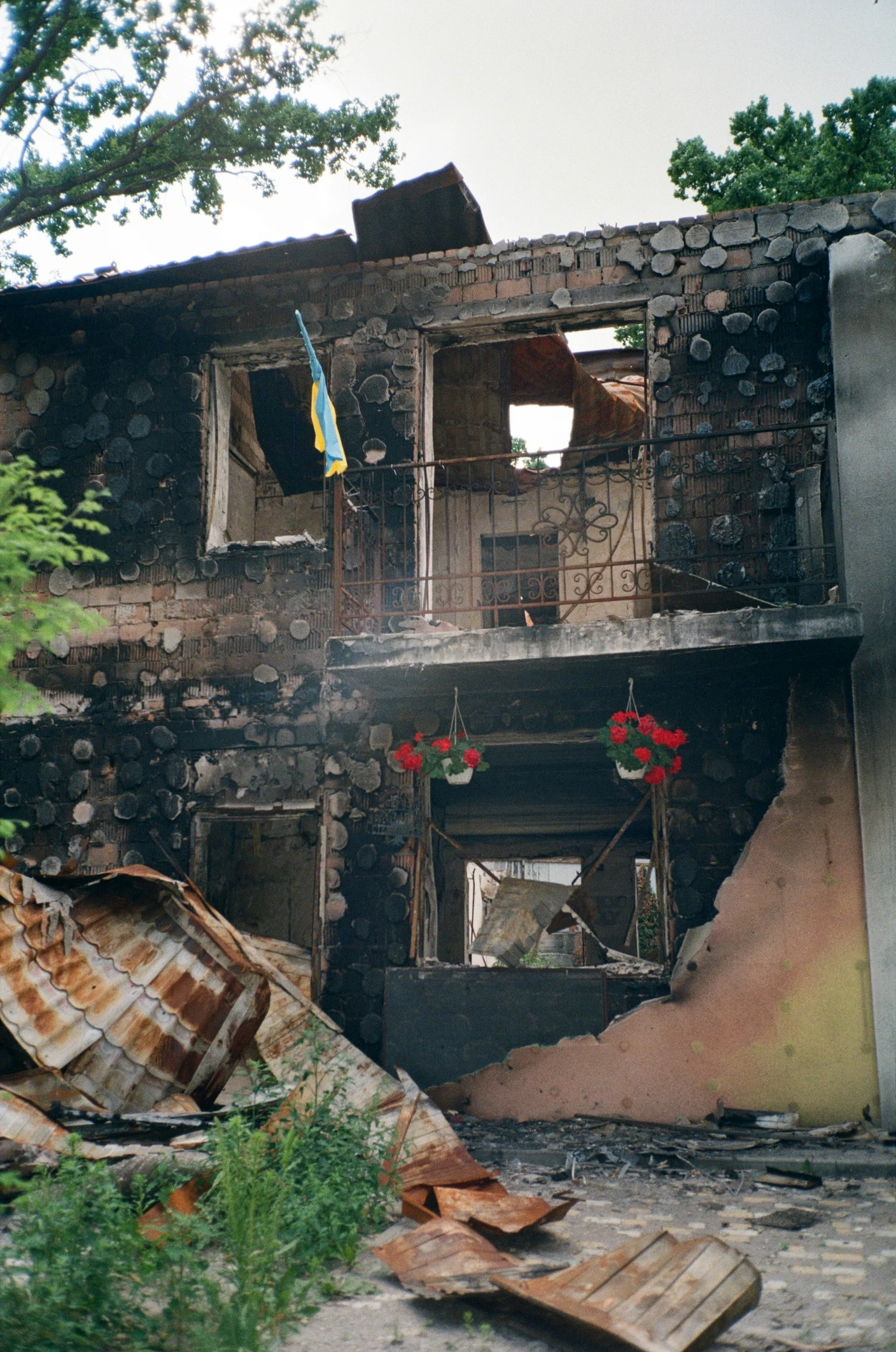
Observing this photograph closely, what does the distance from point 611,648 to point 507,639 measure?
2.31ft

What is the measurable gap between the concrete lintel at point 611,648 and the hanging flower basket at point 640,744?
0.43 metres

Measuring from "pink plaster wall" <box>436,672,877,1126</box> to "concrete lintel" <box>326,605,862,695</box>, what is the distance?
76 centimetres

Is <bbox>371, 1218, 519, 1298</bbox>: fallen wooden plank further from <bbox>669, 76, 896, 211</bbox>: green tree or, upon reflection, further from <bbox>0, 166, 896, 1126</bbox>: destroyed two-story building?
<bbox>669, 76, 896, 211</bbox>: green tree

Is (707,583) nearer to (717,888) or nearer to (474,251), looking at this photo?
(717,888)

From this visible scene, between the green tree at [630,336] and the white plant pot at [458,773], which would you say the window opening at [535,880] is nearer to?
the white plant pot at [458,773]

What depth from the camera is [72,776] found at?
28.6ft

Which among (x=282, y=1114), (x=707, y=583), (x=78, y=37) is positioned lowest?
(x=282, y=1114)

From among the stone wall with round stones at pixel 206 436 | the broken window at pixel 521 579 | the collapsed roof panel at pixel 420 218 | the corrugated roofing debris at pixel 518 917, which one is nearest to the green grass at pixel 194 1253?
the corrugated roofing debris at pixel 518 917

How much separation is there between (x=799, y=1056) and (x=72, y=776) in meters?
5.87

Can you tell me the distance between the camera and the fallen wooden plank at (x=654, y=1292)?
3646 millimetres

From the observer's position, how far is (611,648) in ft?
23.3

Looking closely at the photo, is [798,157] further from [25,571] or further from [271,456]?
[25,571]

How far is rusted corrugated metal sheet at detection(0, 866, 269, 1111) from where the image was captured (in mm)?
6027

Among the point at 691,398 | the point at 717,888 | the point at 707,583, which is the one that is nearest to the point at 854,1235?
the point at 717,888
